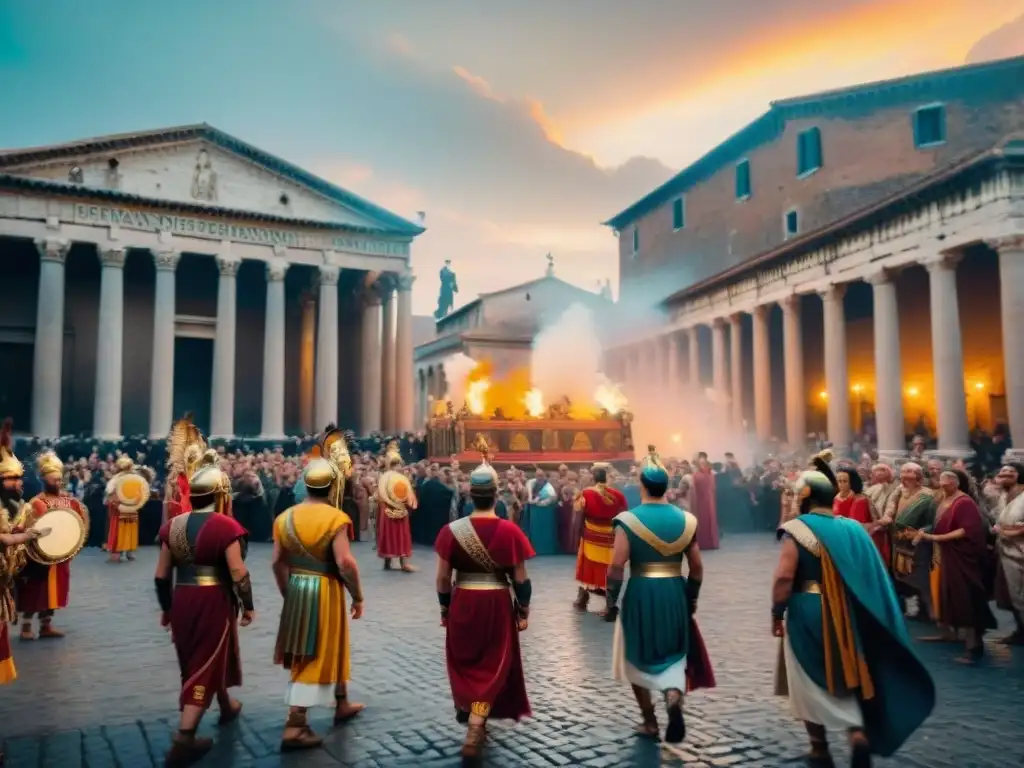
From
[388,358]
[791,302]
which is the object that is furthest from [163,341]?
[791,302]

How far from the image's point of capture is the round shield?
1381 centimetres

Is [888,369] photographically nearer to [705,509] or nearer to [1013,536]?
[705,509]

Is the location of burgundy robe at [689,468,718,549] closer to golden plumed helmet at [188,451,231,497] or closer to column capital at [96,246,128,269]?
golden plumed helmet at [188,451,231,497]

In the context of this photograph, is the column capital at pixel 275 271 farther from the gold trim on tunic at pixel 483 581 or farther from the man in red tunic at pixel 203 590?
the gold trim on tunic at pixel 483 581

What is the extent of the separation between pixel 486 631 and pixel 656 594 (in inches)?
46.9

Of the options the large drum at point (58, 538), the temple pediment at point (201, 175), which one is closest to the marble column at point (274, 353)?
the temple pediment at point (201, 175)

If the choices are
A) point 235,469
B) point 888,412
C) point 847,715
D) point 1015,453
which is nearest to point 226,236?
point 235,469

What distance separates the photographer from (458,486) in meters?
16.0

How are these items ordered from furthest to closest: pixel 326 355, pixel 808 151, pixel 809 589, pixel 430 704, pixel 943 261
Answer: pixel 326 355
pixel 808 151
pixel 943 261
pixel 430 704
pixel 809 589

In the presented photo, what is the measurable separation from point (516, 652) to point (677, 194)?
1517 inches

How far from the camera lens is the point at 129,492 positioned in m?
13.9

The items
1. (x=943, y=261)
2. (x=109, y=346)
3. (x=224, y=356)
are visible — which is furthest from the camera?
(x=224, y=356)

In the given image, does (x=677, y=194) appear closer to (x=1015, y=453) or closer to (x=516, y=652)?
(x=1015, y=453)

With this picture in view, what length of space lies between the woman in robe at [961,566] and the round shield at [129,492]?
41.7 feet
